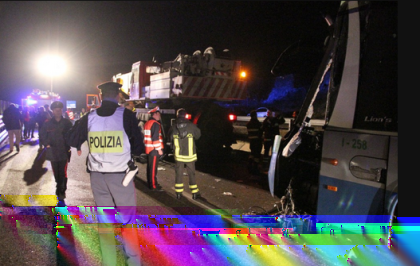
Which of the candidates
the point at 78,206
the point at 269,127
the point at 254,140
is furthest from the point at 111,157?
the point at 269,127

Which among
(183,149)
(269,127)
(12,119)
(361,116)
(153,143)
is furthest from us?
(12,119)

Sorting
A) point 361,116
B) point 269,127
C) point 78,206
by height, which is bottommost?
point 78,206

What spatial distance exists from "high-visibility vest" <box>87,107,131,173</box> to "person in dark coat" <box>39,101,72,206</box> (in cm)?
255

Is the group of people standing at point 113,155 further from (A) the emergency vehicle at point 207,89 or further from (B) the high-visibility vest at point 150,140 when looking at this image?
(A) the emergency vehicle at point 207,89

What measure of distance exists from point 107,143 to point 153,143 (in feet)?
11.0

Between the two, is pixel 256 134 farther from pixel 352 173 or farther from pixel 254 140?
pixel 352 173

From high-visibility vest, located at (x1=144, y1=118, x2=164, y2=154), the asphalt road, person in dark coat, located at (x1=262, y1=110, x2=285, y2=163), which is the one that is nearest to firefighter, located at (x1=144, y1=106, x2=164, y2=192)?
high-visibility vest, located at (x1=144, y1=118, x2=164, y2=154)

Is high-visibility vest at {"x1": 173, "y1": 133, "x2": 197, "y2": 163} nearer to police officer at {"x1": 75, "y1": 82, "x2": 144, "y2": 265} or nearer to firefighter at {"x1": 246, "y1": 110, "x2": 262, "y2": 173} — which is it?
police officer at {"x1": 75, "y1": 82, "x2": 144, "y2": 265}

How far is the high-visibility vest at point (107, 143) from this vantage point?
3.21 meters

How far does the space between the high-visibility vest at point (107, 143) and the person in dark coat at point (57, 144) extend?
255 centimetres

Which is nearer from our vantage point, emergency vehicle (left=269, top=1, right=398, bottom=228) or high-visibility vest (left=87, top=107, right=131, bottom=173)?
emergency vehicle (left=269, top=1, right=398, bottom=228)

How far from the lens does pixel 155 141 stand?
6.54m

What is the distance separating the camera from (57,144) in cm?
547

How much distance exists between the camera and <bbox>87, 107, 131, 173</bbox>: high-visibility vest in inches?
126
